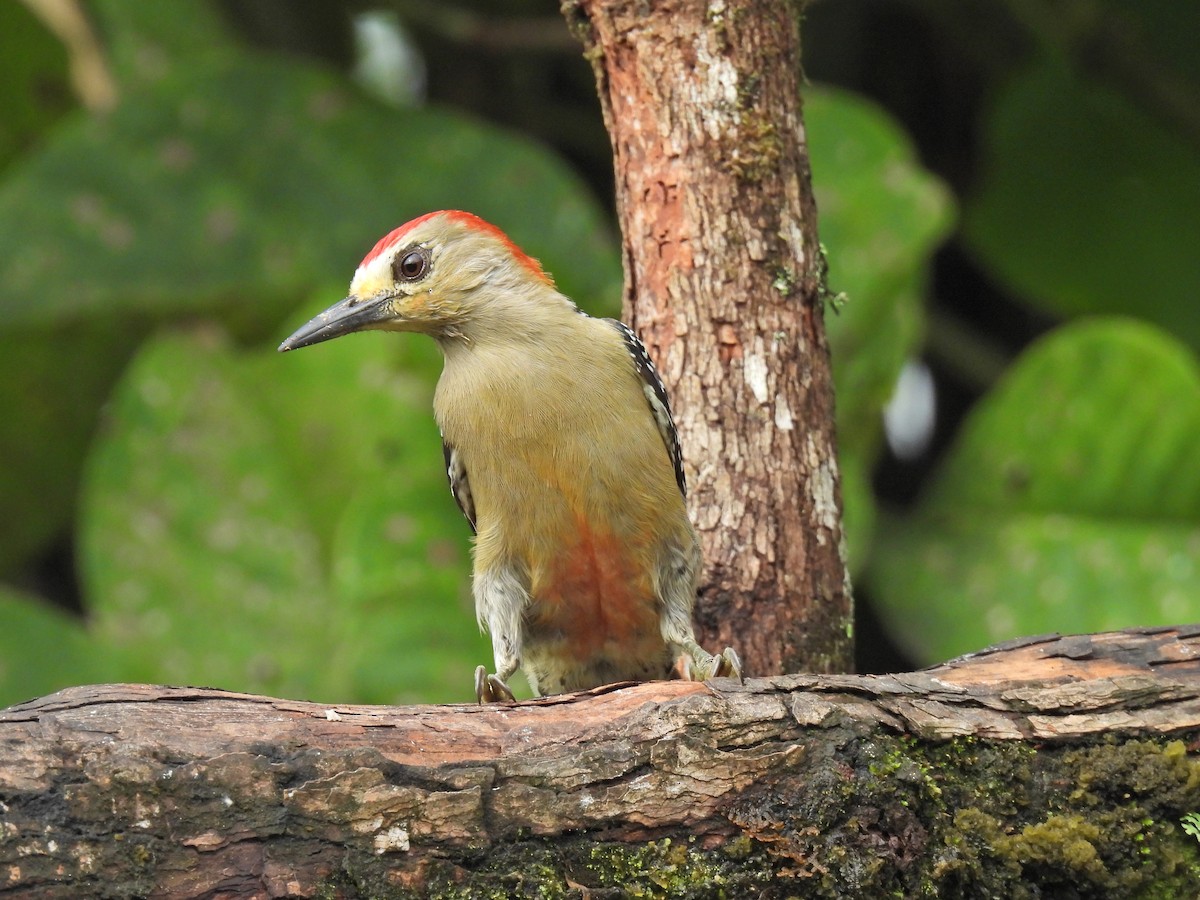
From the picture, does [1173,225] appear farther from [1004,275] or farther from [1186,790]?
[1186,790]

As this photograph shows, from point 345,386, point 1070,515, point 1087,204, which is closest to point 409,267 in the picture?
point 345,386

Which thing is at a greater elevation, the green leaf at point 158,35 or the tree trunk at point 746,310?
the green leaf at point 158,35

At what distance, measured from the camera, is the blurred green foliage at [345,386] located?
6.00 m

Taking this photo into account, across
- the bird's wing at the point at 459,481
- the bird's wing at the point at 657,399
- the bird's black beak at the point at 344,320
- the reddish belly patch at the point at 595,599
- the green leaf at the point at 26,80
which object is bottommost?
the reddish belly patch at the point at 595,599

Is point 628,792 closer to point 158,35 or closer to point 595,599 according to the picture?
point 595,599

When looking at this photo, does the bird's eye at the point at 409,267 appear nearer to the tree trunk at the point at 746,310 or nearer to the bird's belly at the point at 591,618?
Result: the tree trunk at the point at 746,310

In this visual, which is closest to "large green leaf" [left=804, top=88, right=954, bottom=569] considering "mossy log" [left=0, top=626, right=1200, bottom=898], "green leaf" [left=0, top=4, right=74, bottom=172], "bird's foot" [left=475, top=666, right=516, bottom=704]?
"bird's foot" [left=475, top=666, right=516, bottom=704]

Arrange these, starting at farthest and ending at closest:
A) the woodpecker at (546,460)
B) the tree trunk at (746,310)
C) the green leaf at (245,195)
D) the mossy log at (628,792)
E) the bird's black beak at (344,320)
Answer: the green leaf at (245,195), the bird's black beak at (344,320), the woodpecker at (546,460), the tree trunk at (746,310), the mossy log at (628,792)

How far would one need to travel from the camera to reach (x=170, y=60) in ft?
24.2

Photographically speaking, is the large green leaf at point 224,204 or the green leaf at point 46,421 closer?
the large green leaf at point 224,204

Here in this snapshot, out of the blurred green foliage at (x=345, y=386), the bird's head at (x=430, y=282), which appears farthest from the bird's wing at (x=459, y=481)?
the blurred green foliage at (x=345, y=386)

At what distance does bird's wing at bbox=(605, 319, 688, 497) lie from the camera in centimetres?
427

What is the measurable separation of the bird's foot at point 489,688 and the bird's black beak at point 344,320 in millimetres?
1110

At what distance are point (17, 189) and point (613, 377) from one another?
12.2 feet
